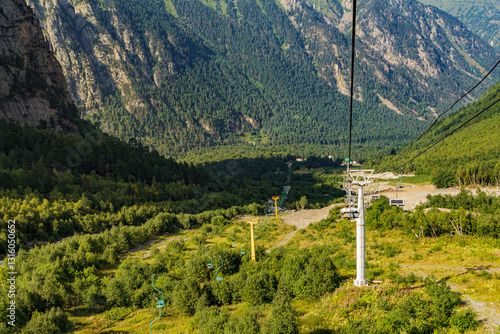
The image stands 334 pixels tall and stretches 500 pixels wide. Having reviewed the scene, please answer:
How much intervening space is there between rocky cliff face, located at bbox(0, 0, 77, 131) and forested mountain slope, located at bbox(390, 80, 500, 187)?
122 meters

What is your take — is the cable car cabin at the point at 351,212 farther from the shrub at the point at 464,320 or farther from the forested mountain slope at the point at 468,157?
the forested mountain slope at the point at 468,157

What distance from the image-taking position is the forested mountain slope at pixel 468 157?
10469cm

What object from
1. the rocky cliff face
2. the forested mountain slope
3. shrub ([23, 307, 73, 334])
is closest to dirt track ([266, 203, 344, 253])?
the forested mountain slope

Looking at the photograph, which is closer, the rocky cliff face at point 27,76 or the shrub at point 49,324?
the shrub at point 49,324

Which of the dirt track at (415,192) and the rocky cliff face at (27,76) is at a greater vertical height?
the rocky cliff face at (27,76)

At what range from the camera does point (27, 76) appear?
125 meters

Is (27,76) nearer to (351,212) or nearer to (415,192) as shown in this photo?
(415,192)

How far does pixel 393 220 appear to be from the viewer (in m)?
64.4

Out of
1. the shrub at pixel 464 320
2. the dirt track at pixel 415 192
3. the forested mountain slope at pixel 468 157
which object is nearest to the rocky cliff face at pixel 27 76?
the dirt track at pixel 415 192

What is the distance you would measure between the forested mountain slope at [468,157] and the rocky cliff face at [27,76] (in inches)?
4792

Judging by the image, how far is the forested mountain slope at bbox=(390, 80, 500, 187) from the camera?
10469cm

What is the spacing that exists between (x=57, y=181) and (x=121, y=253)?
3560 centimetres

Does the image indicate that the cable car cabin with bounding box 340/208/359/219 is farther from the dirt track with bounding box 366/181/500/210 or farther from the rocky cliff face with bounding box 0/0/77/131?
the rocky cliff face with bounding box 0/0/77/131

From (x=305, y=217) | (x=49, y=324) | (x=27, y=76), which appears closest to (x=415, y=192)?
(x=305, y=217)
